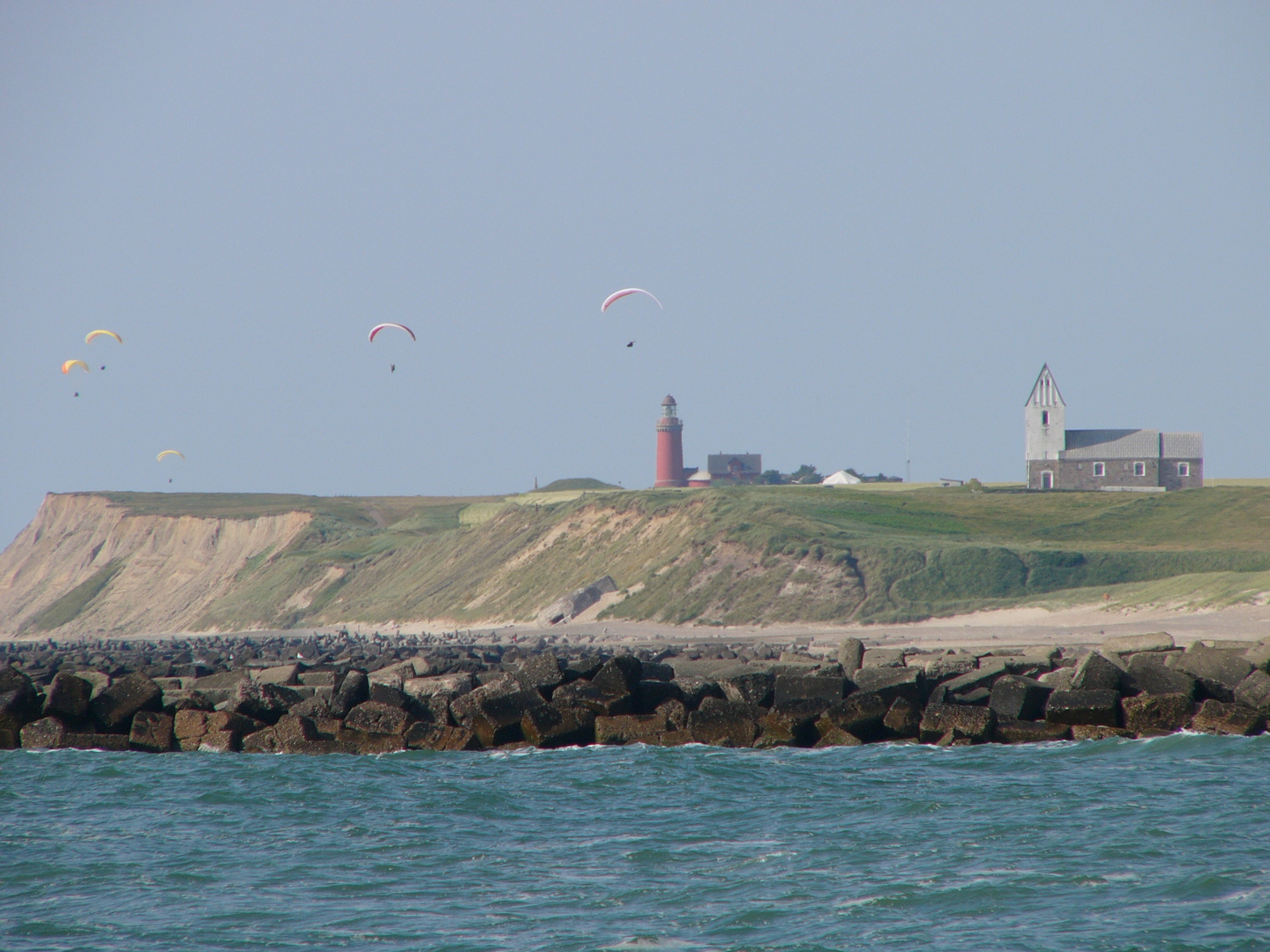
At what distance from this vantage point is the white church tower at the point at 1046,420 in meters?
78.9

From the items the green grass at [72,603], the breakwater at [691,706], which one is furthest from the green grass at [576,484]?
the breakwater at [691,706]

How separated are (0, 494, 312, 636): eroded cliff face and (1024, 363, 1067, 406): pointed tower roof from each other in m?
55.6

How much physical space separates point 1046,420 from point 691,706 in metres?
62.0

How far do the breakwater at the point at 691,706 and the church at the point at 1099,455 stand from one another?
5522 cm

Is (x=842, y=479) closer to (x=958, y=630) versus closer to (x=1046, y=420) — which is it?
(x=1046, y=420)

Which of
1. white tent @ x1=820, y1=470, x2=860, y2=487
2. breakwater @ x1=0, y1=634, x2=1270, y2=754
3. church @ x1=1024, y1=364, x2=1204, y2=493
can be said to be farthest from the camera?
white tent @ x1=820, y1=470, x2=860, y2=487

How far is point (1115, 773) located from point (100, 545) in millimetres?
104881

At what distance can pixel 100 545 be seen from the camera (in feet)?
359

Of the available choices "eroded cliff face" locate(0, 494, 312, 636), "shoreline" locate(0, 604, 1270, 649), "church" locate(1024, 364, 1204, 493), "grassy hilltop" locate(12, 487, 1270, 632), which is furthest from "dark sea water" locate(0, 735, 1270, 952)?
"eroded cliff face" locate(0, 494, 312, 636)

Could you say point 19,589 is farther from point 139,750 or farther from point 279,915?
point 279,915

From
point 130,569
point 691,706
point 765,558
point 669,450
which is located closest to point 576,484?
point 669,450

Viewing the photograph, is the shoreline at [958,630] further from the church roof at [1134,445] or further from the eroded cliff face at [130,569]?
the eroded cliff face at [130,569]

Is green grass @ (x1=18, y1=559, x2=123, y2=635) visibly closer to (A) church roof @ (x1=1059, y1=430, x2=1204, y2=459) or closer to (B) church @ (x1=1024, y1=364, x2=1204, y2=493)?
(B) church @ (x1=1024, y1=364, x2=1204, y2=493)

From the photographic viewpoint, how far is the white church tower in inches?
3108
